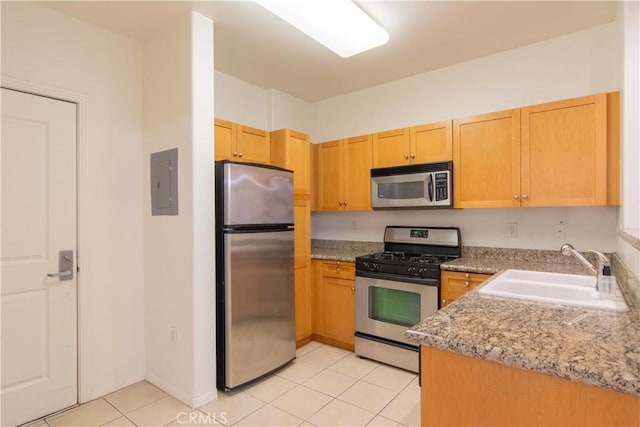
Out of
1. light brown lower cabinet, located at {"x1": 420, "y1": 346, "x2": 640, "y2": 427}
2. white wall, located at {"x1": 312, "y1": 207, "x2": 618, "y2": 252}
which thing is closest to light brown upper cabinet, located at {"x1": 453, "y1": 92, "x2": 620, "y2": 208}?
white wall, located at {"x1": 312, "y1": 207, "x2": 618, "y2": 252}

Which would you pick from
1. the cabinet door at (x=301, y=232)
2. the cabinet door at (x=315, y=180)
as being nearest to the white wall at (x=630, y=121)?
the cabinet door at (x=301, y=232)

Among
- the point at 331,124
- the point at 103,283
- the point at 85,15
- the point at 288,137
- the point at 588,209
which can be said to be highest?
the point at 85,15

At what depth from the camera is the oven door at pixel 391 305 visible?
105 inches

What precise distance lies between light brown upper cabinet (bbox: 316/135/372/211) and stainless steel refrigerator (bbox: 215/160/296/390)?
89cm

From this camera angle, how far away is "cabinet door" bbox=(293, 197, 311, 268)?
324 centimetres

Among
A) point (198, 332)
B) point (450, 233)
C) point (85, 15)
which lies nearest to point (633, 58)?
point (450, 233)

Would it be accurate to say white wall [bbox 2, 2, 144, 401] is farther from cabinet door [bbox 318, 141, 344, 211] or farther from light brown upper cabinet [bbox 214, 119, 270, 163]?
cabinet door [bbox 318, 141, 344, 211]

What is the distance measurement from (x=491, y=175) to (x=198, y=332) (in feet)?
8.30

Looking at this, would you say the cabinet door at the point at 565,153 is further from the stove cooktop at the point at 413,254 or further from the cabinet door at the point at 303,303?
the cabinet door at the point at 303,303

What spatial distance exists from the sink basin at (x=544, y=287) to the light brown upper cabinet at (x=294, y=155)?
1949 mm

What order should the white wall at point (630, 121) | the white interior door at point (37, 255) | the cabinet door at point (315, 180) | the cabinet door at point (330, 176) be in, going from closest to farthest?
the white wall at point (630, 121) < the white interior door at point (37, 255) < the cabinet door at point (330, 176) < the cabinet door at point (315, 180)

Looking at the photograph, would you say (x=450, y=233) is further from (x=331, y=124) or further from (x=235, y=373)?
(x=235, y=373)

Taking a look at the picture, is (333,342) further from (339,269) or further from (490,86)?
(490,86)

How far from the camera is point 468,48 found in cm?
286
